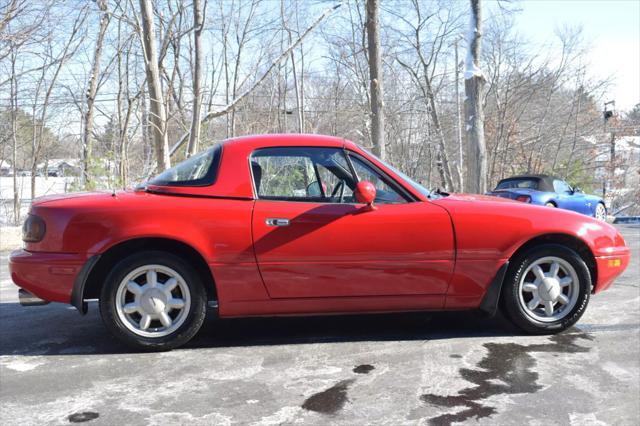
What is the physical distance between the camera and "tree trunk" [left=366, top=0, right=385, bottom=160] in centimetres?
1319

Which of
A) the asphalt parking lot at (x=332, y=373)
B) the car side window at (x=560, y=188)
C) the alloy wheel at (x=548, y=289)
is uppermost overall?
the car side window at (x=560, y=188)

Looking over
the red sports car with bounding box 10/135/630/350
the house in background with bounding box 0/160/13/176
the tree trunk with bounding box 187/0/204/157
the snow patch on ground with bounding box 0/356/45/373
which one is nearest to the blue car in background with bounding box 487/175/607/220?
the tree trunk with bounding box 187/0/204/157

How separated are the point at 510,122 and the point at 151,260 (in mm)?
27857

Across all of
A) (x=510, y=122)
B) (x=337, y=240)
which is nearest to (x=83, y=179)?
(x=337, y=240)

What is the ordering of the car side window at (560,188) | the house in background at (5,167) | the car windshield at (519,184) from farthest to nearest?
1. the house in background at (5,167)
2. the car side window at (560,188)
3. the car windshield at (519,184)

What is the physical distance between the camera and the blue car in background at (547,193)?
1330 centimetres

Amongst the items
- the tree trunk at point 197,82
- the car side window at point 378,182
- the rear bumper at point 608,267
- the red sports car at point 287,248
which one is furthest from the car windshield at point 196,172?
the tree trunk at point 197,82

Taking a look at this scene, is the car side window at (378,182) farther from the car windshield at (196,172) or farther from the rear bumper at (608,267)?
the rear bumper at (608,267)

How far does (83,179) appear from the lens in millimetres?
14539

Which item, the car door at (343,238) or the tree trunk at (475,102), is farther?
the tree trunk at (475,102)

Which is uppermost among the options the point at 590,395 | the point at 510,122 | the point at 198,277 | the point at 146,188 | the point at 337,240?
the point at 510,122

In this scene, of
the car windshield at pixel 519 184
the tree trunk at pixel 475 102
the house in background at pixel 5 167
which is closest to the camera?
the tree trunk at pixel 475 102

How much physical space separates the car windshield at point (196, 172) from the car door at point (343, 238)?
0.96ft

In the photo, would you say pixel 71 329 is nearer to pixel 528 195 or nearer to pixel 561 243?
pixel 561 243
